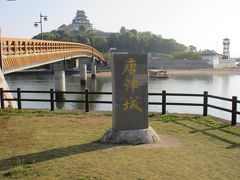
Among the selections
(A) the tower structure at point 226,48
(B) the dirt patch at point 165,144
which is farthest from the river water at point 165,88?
(A) the tower structure at point 226,48

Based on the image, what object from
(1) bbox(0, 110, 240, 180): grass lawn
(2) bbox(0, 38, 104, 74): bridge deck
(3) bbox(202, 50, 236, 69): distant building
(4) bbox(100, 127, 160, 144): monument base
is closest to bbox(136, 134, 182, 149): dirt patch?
(1) bbox(0, 110, 240, 180): grass lawn

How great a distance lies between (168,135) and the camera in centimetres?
1111

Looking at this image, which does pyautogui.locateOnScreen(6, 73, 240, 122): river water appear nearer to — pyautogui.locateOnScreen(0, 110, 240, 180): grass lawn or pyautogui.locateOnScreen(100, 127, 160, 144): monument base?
pyautogui.locateOnScreen(0, 110, 240, 180): grass lawn

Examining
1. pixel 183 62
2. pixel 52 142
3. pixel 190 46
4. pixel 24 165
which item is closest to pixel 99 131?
pixel 52 142

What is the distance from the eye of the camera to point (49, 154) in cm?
866

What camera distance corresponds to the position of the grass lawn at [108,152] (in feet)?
23.9

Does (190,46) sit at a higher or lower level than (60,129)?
higher

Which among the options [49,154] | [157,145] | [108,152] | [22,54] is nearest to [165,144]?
[157,145]

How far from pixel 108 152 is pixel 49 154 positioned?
1.55m

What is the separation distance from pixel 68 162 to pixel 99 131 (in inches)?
149

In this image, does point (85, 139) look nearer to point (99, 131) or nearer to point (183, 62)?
point (99, 131)

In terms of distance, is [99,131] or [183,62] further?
[183,62]

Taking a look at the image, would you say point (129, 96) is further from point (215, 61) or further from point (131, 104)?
point (215, 61)

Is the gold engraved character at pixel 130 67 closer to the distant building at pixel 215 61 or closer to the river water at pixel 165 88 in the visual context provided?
the river water at pixel 165 88
